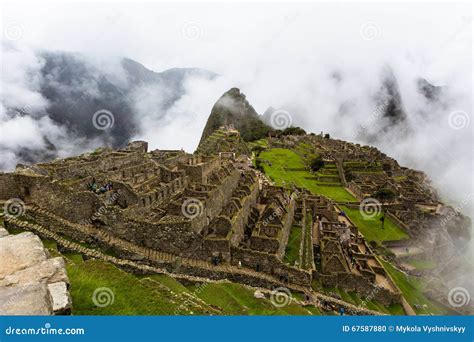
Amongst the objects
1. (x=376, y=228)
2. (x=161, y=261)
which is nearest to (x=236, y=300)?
(x=161, y=261)

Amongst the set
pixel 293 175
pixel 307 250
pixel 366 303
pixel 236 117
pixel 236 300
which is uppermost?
pixel 236 117

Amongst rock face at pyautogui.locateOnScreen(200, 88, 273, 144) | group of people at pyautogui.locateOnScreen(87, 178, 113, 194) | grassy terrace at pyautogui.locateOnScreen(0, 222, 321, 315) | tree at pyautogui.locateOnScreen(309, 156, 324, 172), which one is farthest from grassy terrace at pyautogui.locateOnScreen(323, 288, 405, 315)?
rock face at pyautogui.locateOnScreen(200, 88, 273, 144)

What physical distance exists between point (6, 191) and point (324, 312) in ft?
67.2

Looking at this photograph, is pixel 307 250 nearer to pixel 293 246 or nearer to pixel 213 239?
pixel 293 246

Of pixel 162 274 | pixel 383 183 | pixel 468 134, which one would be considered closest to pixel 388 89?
pixel 468 134

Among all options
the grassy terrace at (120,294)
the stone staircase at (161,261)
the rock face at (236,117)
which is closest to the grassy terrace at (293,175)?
the stone staircase at (161,261)

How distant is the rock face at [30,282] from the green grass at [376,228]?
41.2 m

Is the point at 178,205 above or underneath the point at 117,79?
underneath

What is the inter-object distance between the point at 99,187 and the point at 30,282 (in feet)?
53.6

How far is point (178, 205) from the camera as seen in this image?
2164 cm

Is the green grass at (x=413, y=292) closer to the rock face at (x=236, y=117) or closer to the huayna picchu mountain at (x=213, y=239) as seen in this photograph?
the huayna picchu mountain at (x=213, y=239)

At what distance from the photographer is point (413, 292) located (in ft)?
104

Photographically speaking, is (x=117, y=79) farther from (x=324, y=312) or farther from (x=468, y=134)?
(x=468, y=134)

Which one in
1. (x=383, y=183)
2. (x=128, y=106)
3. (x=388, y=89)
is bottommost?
(x=383, y=183)
